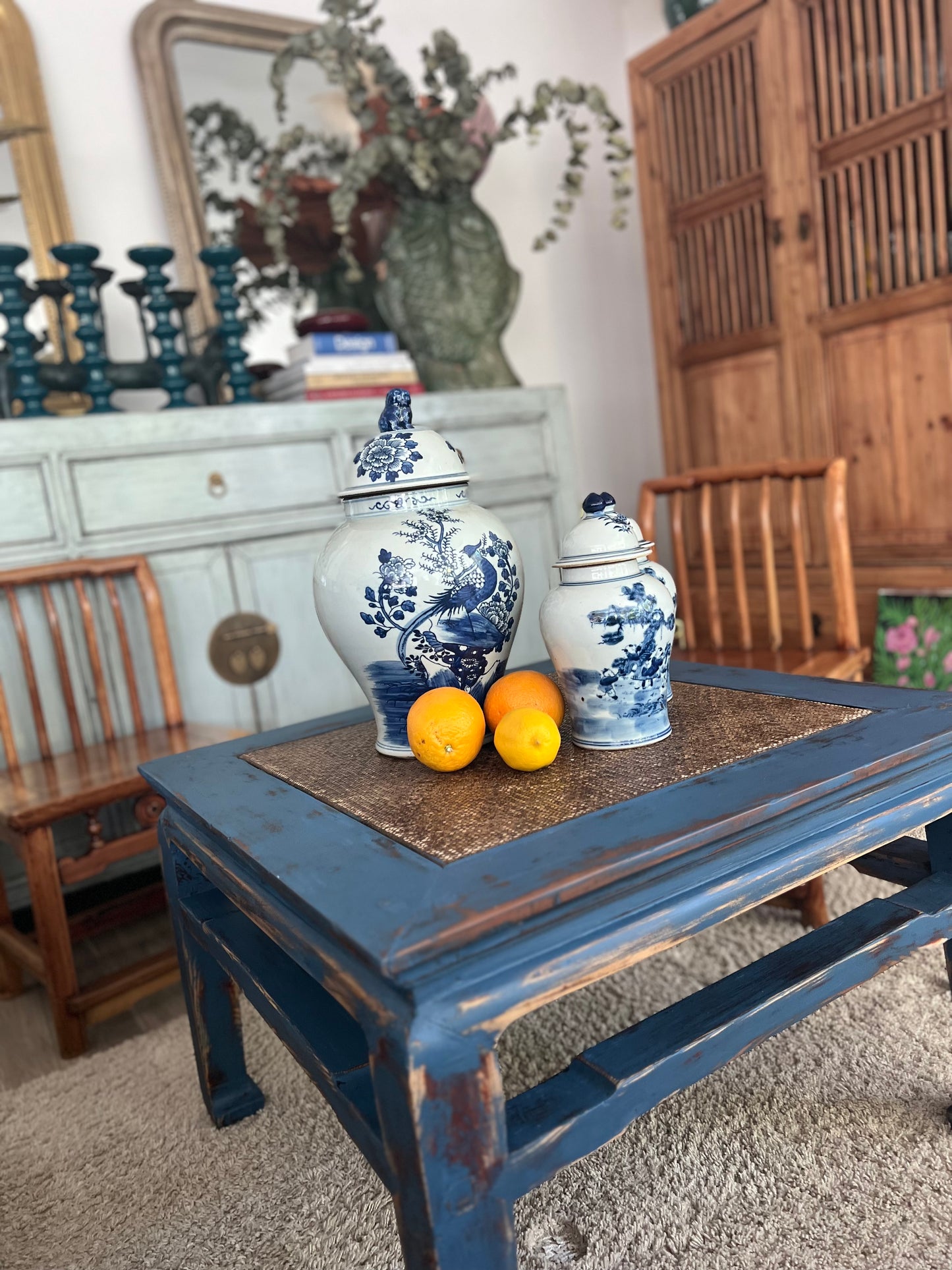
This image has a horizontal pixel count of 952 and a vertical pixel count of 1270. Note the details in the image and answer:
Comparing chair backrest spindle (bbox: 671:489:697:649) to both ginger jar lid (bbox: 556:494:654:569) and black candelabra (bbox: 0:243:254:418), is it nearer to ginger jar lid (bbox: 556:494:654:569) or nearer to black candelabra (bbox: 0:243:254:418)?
ginger jar lid (bbox: 556:494:654:569)

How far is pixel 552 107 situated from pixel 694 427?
1220 mm

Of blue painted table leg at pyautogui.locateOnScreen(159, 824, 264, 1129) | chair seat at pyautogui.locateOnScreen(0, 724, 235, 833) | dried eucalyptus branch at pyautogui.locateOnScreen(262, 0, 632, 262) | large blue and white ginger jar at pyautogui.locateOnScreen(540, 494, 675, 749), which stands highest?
dried eucalyptus branch at pyautogui.locateOnScreen(262, 0, 632, 262)

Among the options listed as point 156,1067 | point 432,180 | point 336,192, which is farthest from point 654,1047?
point 432,180

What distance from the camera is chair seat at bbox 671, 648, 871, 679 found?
5.28ft

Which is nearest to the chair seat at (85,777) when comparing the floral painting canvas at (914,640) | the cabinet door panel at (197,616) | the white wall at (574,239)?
the cabinet door panel at (197,616)

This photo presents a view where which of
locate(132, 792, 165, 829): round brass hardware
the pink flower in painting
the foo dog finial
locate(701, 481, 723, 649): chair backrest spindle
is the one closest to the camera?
the foo dog finial

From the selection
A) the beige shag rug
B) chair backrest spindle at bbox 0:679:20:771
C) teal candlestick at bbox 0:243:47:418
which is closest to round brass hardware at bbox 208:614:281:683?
chair backrest spindle at bbox 0:679:20:771

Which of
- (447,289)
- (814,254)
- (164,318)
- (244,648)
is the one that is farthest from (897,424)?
(164,318)

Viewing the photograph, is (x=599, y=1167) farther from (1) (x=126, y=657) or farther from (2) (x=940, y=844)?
(1) (x=126, y=657)

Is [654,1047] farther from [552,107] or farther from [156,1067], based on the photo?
[552,107]

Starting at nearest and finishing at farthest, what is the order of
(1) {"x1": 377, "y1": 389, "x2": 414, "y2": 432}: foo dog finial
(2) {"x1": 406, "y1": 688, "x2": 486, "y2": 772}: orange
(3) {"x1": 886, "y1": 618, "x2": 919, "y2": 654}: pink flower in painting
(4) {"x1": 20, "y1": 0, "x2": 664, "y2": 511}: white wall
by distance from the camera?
(2) {"x1": 406, "y1": 688, "x2": 486, "y2": 772}: orange, (1) {"x1": 377, "y1": 389, "x2": 414, "y2": 432}: foo dog finial, (3) {"x1": 886, "y1": 618, "x2": 919, "y2": 654}: pink flower in painting, (4) {"x1": 20, "y1": 0, "x2": 664, "y2": 511}: white wall

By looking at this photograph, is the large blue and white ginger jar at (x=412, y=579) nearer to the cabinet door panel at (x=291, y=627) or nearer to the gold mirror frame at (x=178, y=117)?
the cabinet door panel at (x=291, y=627)

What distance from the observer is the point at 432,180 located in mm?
2416

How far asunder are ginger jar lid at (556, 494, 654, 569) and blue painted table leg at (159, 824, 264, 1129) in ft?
2.01
